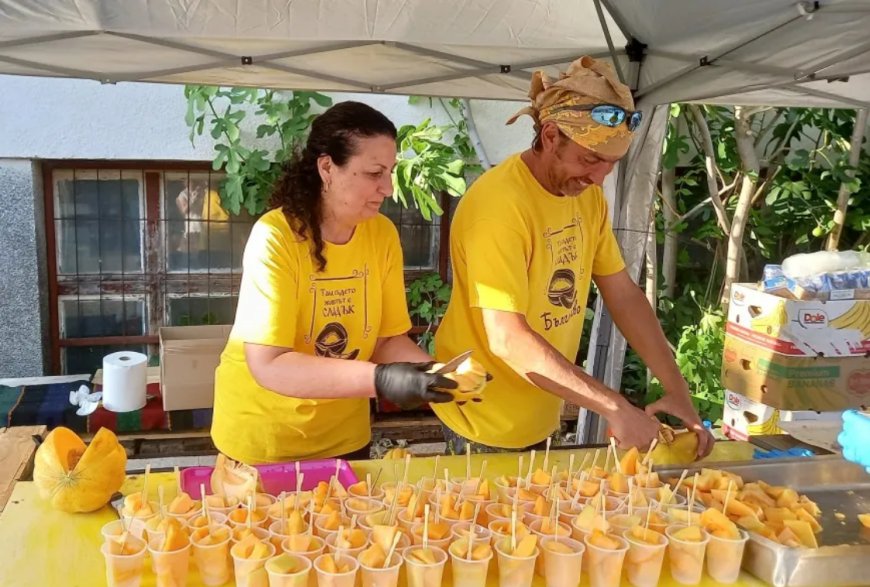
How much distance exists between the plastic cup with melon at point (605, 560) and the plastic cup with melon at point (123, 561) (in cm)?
89

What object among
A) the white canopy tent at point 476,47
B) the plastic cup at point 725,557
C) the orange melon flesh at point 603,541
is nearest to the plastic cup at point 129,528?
the orange melon flesh at point 603,541

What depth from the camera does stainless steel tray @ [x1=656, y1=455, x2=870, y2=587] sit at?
5.21 ft

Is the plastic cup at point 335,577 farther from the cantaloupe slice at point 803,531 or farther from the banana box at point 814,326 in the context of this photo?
the banana box at point 814,326

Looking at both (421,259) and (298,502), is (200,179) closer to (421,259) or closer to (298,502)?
(421,259)

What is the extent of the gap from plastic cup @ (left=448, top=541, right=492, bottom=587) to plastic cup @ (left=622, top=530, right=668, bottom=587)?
1.03ft

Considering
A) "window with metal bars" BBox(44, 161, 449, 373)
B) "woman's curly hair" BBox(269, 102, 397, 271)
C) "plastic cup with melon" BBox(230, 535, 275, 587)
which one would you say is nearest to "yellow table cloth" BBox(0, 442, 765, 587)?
"plastic cup with melon" BBox(230, 535, 275, 587)

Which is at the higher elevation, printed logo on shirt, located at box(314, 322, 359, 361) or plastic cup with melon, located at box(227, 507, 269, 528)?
printed logo on shirt, located at box(314, 322, 359, 361)

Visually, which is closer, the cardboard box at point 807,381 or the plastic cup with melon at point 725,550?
the plastic cup with melon at point 725,550

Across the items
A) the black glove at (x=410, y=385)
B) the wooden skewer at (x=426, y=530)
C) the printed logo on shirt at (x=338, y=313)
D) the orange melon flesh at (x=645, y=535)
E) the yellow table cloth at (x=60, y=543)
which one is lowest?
the yellow table cloth at (x=60, y=543)

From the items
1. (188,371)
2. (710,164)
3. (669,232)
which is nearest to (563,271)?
(188,371)

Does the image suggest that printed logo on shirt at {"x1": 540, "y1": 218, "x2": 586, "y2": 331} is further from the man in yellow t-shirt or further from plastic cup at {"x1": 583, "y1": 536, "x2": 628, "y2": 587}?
plastic cup at {"x1": 583, "y1": 536, "x2": 628, "y2": 587}

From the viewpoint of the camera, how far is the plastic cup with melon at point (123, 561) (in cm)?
145

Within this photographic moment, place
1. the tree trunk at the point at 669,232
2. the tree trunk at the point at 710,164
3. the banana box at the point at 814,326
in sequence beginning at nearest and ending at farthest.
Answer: the banana box at the point at 814,326
the tree trunk at the point at 710,164
the tree trunk at the point at 669,232

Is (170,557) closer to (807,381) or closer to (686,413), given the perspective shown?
(686,413)
